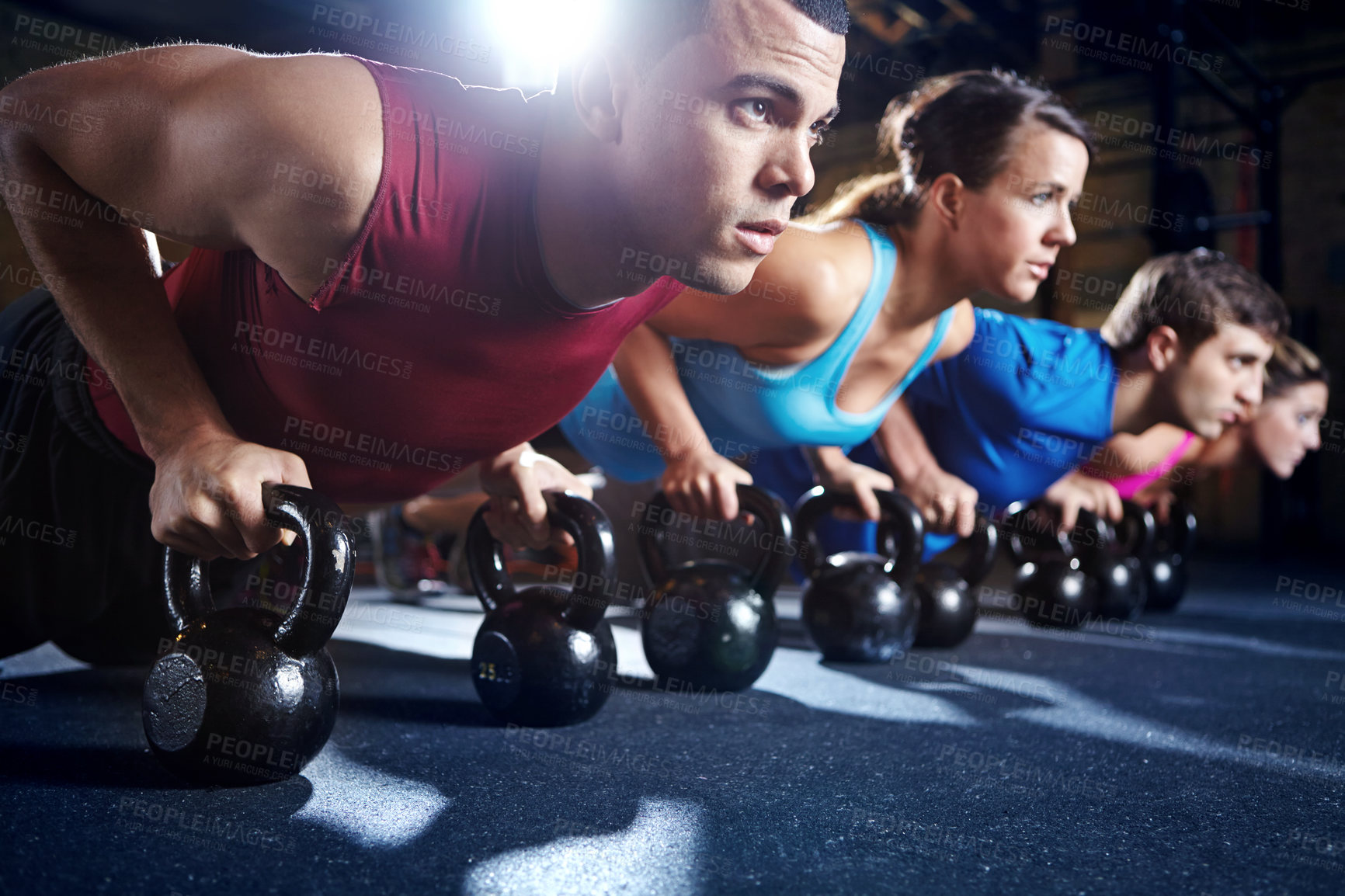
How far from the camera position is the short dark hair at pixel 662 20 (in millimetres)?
780

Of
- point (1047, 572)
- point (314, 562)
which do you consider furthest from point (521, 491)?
point (1047, 572)

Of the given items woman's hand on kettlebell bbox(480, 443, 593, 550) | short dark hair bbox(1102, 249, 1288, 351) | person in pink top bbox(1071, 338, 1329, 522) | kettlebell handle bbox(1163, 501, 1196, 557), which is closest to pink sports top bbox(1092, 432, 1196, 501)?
person in pink top bbox(1071, 338, 1329, 522)

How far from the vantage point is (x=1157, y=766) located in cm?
97

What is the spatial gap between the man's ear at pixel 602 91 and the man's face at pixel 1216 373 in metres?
1.65

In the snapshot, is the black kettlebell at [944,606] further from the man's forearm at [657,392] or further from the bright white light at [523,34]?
the bright white light at [523,34]

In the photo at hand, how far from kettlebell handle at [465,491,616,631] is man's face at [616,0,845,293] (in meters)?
0.36

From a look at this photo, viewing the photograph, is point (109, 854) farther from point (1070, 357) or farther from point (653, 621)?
point (1070, 357)

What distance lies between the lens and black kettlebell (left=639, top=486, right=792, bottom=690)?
4.11ft

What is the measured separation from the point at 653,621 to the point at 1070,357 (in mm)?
1209

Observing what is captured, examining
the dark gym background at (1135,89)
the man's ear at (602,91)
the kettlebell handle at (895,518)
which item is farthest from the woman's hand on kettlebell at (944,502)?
the dark gym background at (1135,89)

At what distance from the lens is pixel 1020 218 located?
4.67 feet

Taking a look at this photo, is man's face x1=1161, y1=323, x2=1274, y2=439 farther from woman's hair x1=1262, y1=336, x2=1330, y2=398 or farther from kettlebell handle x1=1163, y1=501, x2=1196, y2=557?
kettlebell handle x1=1163, y1=501, x2=1196, y2=557

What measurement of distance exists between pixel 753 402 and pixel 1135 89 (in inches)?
222

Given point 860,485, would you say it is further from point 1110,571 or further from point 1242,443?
point 1242,443
